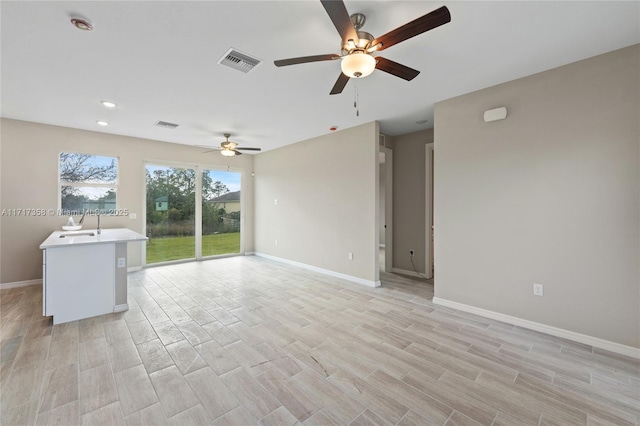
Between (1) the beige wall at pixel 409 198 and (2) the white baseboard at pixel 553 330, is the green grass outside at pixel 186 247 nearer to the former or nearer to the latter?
(1) the beige wall at pixel 409 198

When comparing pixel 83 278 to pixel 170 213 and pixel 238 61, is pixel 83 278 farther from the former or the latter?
pixel 238 61

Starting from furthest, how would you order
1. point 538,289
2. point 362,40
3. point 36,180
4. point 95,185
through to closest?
point 95,185
point 36,180
point 538,289
point 362,40

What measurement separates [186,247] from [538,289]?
6.61 metres

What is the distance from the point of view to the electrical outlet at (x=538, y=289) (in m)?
2.86

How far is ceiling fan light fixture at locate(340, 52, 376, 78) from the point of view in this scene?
1.97 meters

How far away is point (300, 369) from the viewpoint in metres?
2.21

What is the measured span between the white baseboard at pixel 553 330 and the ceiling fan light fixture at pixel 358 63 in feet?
10.2

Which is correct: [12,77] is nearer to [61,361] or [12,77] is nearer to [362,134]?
[61,361]

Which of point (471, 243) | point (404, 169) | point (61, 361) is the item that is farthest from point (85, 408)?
point (404, 169)

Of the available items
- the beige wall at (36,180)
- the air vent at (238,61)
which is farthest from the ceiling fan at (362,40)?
the beige wall at (36,180)

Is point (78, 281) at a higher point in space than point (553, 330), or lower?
higher

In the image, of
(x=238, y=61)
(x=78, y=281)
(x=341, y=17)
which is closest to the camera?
(x=341, y=17)

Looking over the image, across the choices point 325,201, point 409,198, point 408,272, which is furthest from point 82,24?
point 408,272

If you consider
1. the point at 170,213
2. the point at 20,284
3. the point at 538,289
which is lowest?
the point at 20,284
